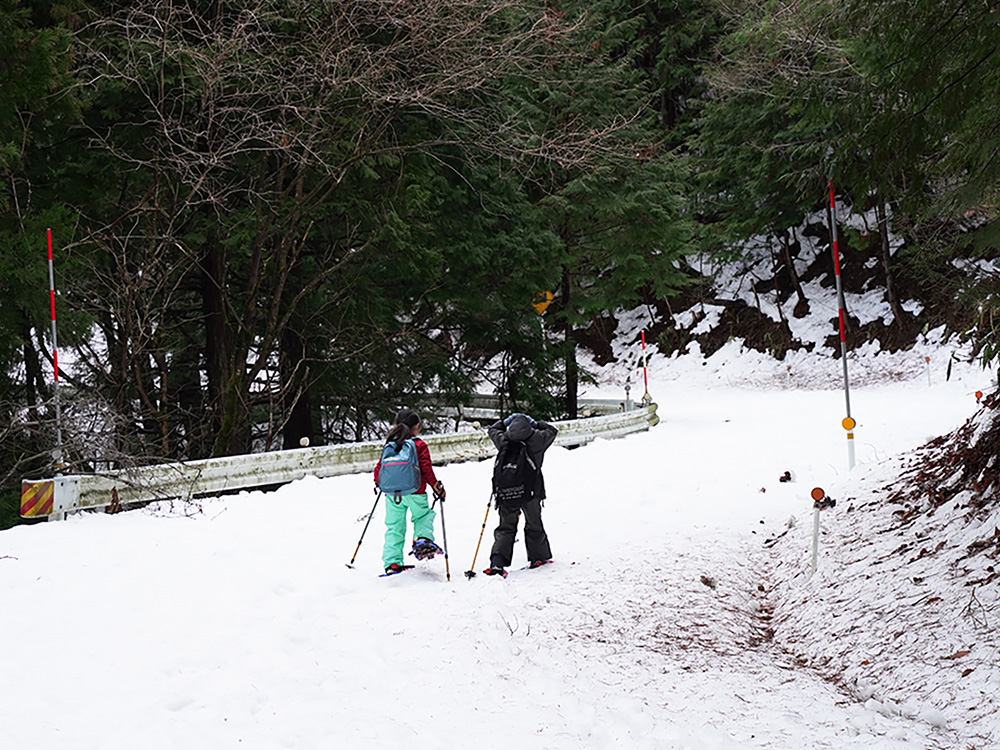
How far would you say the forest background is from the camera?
647 centimetres

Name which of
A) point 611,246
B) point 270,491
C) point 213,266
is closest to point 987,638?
point 270,491

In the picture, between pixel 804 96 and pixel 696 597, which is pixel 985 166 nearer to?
pixel 804 96

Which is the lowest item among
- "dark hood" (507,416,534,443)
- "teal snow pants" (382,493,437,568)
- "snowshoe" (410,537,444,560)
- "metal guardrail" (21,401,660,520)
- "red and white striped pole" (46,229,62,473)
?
"snowshoe" (410,537,444,560)

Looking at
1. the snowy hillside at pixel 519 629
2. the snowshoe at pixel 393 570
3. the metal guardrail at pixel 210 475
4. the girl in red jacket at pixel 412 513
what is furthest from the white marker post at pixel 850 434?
the snowshoe at pixel 393 570

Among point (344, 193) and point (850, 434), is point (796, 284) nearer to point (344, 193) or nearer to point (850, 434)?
point (850, 434)

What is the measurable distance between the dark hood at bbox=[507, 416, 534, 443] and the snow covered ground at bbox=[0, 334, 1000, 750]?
126 cm

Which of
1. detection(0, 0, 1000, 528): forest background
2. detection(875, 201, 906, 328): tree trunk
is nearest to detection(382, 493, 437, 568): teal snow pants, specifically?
detection(0, 0, 1000, 528): forest background

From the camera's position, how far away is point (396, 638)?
591cm

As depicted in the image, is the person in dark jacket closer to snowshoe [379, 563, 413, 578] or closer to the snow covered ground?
the snow covered ground

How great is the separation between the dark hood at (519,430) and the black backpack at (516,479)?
3.3 inches

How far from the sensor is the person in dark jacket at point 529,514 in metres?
7.77

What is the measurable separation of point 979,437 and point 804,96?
340cm

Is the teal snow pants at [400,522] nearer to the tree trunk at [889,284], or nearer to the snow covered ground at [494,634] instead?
the snow covered ground at [494,634]

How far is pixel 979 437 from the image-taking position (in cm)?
741
